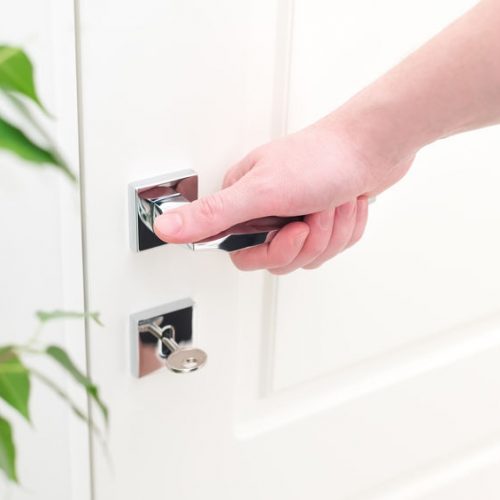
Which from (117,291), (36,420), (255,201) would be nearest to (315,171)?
(255,201)

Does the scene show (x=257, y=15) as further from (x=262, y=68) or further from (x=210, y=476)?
(x=210, y=476)

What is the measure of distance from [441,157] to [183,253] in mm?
274

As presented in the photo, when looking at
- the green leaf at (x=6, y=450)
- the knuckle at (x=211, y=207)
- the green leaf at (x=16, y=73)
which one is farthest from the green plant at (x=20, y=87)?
the knuckle at (x=211, y=207)

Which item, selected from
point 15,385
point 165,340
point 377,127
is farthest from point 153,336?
point 15,385

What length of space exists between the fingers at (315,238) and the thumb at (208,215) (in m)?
0.06

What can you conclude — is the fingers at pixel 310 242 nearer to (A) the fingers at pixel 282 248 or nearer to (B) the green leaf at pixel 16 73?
(A) the fingers at pixel 282 248

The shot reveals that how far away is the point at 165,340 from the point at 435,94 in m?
0.28

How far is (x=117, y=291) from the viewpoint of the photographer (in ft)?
2.26

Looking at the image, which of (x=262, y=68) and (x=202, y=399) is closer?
(x=262, y=68)

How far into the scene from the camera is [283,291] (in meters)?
0.80

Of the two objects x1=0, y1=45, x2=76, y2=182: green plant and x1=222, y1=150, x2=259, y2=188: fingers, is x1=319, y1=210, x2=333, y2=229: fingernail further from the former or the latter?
x1=0, y1=45, x2=76, y2=182: green plant

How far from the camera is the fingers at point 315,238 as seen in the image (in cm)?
69

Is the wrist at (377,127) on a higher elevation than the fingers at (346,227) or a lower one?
higher

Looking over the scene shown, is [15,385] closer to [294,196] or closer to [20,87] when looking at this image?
[20,87]
